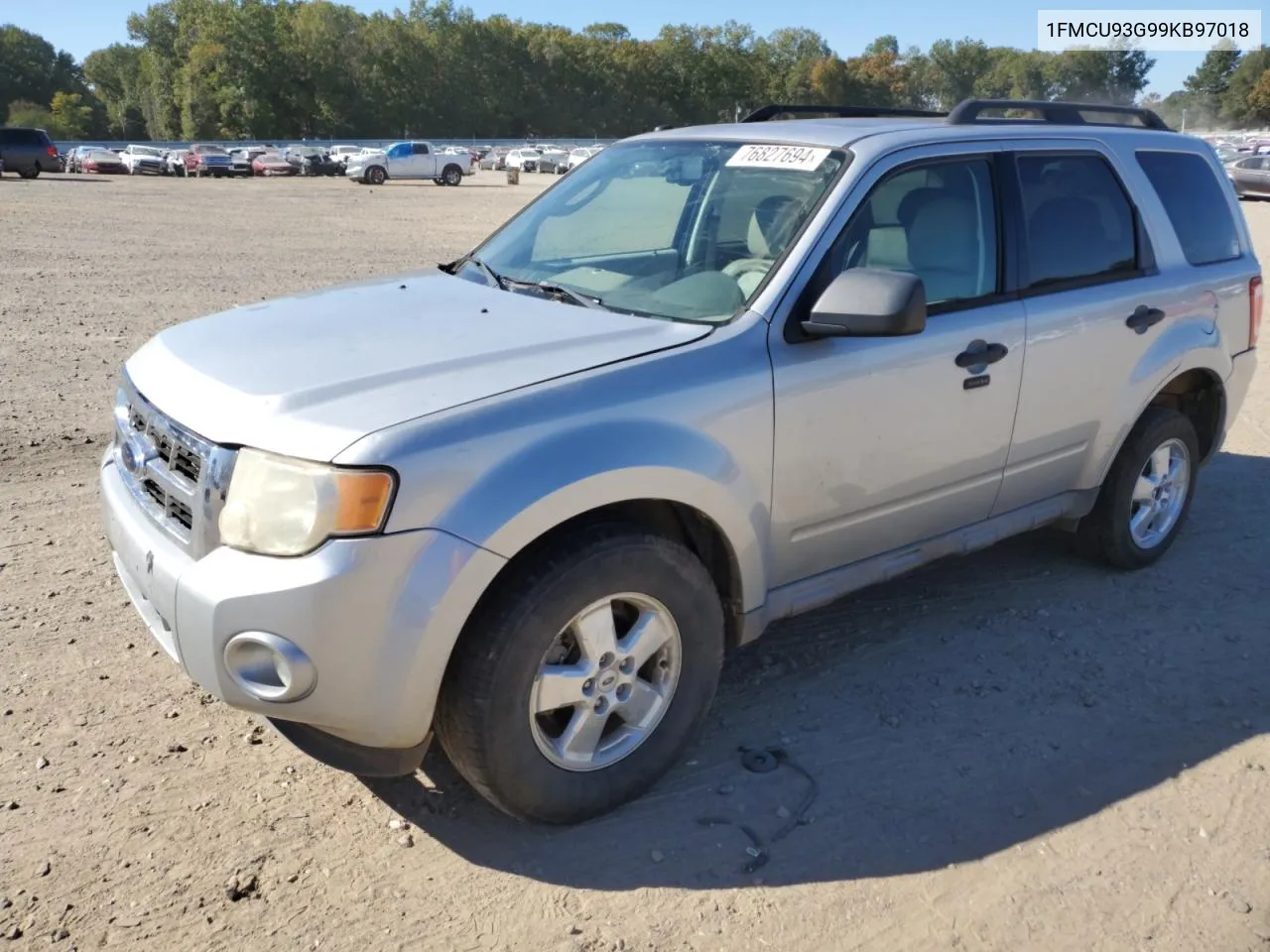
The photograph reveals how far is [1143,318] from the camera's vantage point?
4496 mm

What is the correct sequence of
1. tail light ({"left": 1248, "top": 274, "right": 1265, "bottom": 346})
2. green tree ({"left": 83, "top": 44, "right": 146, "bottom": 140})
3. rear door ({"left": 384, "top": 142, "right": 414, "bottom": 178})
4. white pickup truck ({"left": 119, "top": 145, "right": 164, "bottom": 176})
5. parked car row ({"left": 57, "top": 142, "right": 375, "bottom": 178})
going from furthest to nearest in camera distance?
green tree ({"left": 83, "top": 44, "right": 146, "bottom": 140}) → white pickup truck ({"left": 119, "top": 145, "right": 164, "bottom": 176}) → parked car row ({"left": 57, "top": 142, "right": 375, "bottom": 178}) → rear door ({"left": 384, "top": 142, "right": 414, "bottom": 178}) → tail light ({"left": 1248, "top": 274, "right": 1265, "bottom": 346})

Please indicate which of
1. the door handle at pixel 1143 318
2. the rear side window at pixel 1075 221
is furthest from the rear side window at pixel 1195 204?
the door handle at pixel 1143 318

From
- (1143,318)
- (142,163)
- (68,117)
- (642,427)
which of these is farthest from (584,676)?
(68,117)

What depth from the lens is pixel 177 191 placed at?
37.9m

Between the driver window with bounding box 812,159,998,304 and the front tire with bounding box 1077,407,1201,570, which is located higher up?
the driver window with bounding box 812,159,998,304

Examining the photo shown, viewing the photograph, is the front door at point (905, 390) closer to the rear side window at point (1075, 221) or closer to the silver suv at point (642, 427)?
the silver suv at point (642, 427)

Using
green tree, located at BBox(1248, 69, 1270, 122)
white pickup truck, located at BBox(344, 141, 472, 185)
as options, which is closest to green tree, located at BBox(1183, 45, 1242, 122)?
green tree, located at BBox(1248, 69, 1270, 122)

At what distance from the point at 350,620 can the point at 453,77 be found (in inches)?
4389

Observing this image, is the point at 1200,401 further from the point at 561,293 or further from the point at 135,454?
the point at 135,454

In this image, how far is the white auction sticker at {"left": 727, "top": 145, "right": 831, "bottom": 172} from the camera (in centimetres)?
374

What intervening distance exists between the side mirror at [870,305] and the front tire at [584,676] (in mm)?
814

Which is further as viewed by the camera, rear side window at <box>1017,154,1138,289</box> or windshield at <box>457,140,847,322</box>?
rear side window at <box>1017,154,1138,289</box>

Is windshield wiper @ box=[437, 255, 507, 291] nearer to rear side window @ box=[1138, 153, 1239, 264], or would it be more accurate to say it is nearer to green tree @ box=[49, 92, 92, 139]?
rear side window @ box=[1138, 153, 1239, 264]

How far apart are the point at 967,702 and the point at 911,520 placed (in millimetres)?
672
